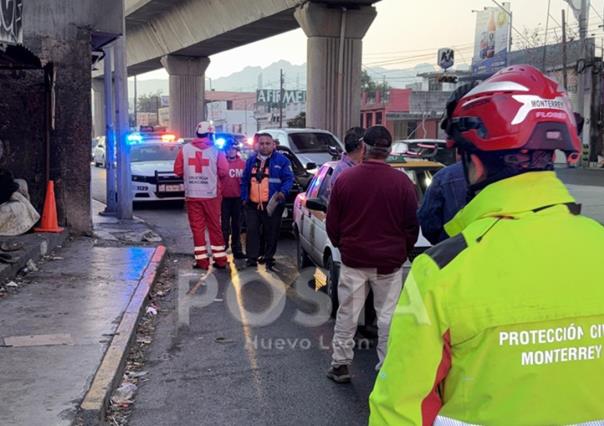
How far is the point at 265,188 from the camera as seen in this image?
30.3ft

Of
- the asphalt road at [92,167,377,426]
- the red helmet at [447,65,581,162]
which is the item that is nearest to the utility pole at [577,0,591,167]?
the asphalt road at [92,167,377,426]

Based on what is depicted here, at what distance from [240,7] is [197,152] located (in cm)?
1730

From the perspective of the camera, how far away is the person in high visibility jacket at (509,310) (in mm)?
1484

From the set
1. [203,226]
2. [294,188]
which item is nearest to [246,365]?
[203,226]

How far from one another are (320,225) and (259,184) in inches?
74.5

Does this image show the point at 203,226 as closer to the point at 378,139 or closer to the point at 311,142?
the point at 378,139

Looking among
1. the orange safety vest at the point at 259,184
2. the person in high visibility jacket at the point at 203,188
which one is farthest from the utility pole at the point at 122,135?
the orange safety vest at the point at 259,184

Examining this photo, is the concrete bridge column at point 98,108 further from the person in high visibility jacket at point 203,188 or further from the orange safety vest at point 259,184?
the orange safety vest at point 259,184

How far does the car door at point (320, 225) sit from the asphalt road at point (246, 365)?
0.58 meters

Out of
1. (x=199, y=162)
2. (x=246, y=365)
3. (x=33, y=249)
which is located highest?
(x=199, y=162)

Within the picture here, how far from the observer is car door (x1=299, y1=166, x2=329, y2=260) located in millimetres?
8156

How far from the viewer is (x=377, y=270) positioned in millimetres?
4832

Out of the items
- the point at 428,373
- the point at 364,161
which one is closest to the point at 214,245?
the point at 364,161

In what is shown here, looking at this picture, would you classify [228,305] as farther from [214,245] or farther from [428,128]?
[428,128]
